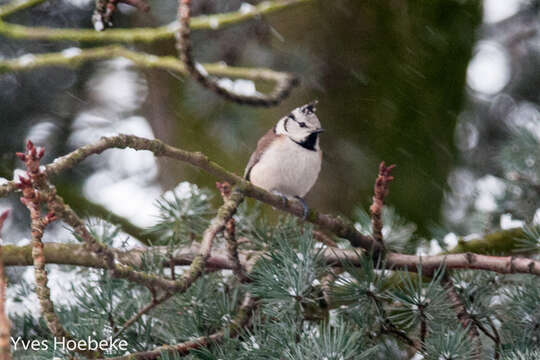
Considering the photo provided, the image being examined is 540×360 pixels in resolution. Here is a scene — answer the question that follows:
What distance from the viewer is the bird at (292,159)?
6.47 ft

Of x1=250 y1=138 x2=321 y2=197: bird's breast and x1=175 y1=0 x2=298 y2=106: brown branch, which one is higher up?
x1=175 y1=0 x2=298 y2=106: brown branch

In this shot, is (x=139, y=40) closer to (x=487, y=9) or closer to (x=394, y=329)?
(x=394, y=329)

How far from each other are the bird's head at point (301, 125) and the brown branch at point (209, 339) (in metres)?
0.74

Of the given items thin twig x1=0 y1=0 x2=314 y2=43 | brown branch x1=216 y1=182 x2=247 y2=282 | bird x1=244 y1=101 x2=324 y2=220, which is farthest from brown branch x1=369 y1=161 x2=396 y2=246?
thin twig x1=0 y1=0 x2=314 y2=43

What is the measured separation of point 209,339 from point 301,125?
0.96 meters

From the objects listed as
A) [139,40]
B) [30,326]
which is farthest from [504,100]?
[30,326]

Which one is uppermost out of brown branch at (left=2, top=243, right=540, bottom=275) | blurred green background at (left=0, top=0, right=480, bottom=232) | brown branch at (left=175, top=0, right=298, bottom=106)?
brown branch at (left=175, top=0, right=298, bottom=106)

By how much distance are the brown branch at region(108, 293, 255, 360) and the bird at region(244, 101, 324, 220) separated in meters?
0.57

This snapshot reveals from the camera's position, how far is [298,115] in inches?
82.0

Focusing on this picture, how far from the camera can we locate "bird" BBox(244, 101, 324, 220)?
6.47ft

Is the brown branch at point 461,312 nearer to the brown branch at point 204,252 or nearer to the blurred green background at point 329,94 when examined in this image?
the brown branch at point 204,252

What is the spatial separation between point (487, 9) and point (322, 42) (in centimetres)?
107

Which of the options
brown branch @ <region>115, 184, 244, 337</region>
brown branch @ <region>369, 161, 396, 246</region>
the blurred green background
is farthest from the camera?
the blurred green background

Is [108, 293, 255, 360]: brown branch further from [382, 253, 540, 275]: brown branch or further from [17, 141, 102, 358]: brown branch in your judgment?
[382, 253, 540, 275]: brown branch
